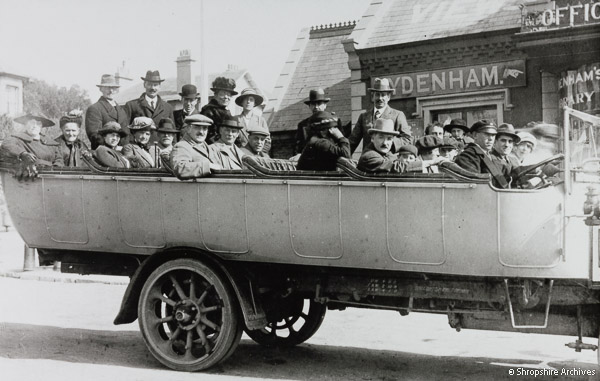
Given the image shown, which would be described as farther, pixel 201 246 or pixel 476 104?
pixel 476 104

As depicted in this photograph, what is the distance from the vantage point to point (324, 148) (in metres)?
6.06

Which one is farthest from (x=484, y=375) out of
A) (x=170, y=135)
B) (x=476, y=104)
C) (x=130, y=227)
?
(x=476, y=104)

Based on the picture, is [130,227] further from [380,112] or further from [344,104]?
[344,104]

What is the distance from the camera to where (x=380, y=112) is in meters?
7.14

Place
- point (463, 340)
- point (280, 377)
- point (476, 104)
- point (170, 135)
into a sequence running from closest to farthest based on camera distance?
point (280, 377), point (463, 340), point (170, 135), point (476, 104)

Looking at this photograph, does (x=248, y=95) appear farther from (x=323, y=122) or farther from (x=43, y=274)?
(x=43, y=274)

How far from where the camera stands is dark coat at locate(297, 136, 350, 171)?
606cm

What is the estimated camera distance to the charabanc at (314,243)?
4590mm

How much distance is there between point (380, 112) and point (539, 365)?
281 cm

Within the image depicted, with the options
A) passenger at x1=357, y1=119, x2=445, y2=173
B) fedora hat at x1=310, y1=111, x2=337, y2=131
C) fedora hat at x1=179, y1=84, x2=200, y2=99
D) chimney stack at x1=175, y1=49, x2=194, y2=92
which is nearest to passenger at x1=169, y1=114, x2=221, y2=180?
fedora hat at x1=310, y1=111, x2=337, y2=131

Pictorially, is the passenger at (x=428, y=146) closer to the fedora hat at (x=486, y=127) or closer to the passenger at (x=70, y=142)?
the fedora hat at (x=486, y=127)

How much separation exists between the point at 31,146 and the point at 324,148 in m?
2.91

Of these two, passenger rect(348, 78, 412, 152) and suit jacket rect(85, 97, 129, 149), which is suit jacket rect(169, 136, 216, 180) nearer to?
passenger rect(348, 78, 412, 152)

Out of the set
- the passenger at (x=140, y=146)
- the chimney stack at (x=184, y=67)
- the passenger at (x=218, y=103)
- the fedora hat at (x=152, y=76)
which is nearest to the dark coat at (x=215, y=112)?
the passenger at (x=218, y=103)
